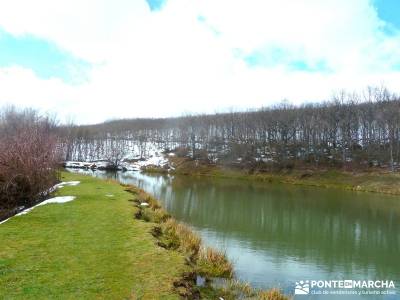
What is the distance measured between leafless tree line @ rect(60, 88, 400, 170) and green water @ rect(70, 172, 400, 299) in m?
32.7

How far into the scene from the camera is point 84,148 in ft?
356

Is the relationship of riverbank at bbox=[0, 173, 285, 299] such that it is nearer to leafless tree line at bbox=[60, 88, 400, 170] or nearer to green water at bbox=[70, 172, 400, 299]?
green water at bbox=[70, 172, 400, 299]

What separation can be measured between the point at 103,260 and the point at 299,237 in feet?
41.5

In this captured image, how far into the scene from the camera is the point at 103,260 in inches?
351

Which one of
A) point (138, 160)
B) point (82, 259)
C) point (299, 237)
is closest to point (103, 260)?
point (82, 259)

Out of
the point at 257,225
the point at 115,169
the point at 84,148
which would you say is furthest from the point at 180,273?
the point at 84,148

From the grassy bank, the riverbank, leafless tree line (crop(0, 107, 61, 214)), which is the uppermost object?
leafless tree line (crop(0, 107, 61, 214))

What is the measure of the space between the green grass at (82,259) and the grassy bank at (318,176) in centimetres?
4198

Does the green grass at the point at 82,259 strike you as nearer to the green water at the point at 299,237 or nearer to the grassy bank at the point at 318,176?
the green water at the point at 299,237

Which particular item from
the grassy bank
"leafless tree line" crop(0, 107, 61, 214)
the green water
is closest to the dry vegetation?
the green water

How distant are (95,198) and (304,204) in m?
19.7

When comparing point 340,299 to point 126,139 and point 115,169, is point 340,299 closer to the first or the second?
point 115,169

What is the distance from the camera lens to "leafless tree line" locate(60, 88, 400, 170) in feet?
207

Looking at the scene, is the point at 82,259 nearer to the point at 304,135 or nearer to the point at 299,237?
the point at 299,237
